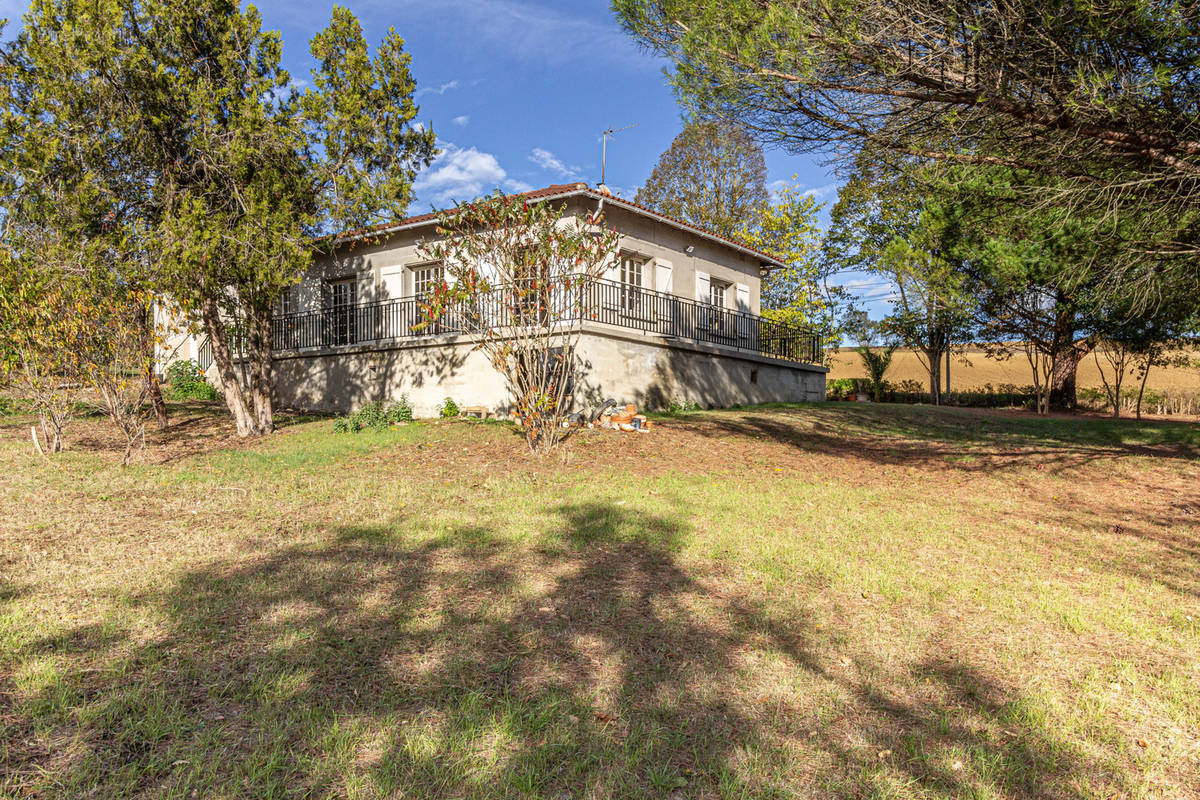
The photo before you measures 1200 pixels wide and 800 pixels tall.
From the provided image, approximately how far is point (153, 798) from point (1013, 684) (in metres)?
3.67

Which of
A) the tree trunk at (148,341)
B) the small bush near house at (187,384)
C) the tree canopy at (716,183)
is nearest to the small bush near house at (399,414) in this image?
the tree trunk at (148,341)

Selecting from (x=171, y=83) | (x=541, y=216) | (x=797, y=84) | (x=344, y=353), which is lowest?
(x=344, y=353)

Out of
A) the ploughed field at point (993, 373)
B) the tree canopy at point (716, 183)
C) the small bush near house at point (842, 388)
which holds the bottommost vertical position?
the small bush near house at point (842, 388)

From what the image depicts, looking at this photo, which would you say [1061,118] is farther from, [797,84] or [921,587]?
[921,587]

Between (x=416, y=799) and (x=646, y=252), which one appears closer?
(x=416, y=799)

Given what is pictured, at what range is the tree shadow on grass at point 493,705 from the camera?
2.55 metres

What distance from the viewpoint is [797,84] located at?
7336 mm

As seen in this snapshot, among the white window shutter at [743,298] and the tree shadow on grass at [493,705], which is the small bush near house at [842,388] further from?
the tree shadow on grass at [493,705]

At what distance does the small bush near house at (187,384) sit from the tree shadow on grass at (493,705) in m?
16.5

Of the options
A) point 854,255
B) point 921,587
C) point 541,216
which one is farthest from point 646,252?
point 854,255

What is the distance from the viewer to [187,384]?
19047mm

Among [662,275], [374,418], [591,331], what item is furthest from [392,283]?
[662,275]

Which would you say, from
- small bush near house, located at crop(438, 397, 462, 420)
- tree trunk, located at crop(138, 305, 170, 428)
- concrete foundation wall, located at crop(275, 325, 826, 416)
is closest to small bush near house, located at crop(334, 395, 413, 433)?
small bush near house, located at crop(438, 397, 462, 420)

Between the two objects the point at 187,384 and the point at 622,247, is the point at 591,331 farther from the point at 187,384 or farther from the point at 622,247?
the point at 187,384
